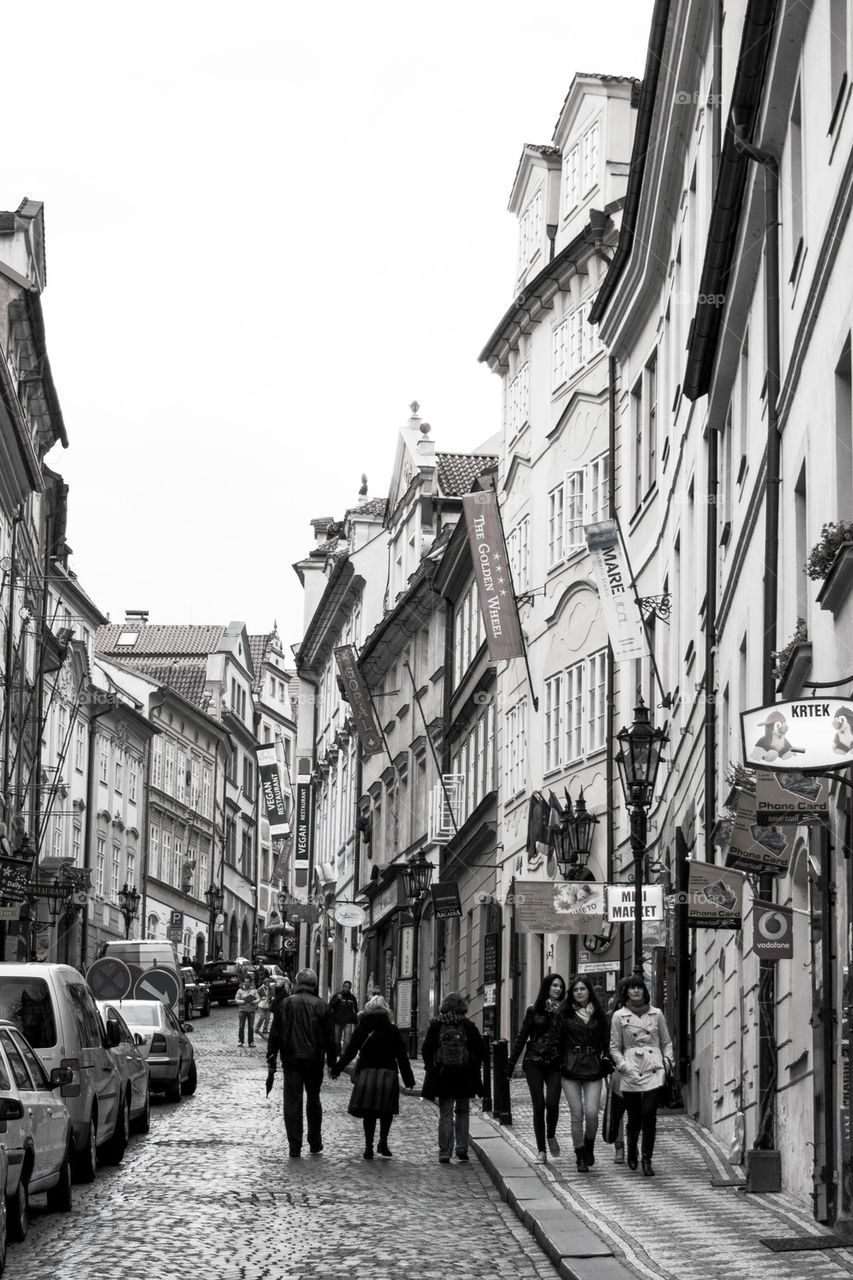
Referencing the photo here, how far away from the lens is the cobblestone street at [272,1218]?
39.2ft

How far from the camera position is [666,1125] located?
22.5 metres

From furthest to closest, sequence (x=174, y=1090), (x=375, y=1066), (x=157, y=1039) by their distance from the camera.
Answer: (x=174, y=1090) < (x=157, y=1039) < (x=375, y=1066)

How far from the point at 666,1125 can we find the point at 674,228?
12.4 metres

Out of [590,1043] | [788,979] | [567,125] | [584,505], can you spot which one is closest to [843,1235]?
[788,979]

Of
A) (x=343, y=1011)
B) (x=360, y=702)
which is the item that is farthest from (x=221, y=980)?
(x=343, y=1011)

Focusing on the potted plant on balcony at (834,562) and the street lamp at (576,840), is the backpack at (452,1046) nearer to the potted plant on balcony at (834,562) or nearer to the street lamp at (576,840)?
the potted plant on balcony at (834,562)

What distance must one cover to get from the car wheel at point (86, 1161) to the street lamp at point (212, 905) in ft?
266

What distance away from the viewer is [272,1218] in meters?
14.4

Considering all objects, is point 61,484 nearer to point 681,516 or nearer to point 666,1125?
point 681,516

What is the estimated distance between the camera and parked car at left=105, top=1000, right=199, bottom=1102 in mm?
26953

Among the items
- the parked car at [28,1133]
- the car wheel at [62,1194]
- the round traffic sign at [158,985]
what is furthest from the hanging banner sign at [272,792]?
the car wheel at [62,1194]

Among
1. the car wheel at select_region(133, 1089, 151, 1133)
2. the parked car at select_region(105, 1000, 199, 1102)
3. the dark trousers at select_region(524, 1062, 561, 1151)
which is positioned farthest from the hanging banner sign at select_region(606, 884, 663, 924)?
the parked car at select_region(105, 1000, 199, 1102)

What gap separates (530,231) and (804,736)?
102 ft

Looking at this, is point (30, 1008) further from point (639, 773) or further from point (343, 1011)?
point (343, 1011)
